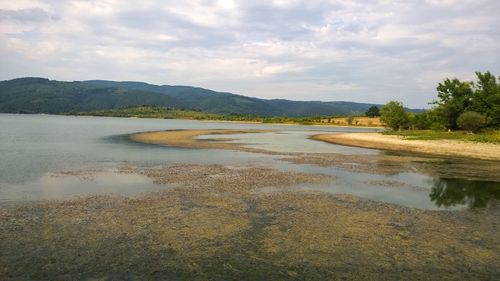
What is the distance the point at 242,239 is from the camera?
14438 mm

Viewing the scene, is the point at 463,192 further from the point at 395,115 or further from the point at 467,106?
the point at 395,115

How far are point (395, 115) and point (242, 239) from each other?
89921 mm

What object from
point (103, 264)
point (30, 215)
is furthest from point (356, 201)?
point (30, 215)

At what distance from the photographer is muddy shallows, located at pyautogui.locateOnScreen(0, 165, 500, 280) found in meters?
11.5

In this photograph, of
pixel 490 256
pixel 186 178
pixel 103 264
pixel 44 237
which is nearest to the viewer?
pixel 103 264

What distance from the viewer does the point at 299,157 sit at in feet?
141

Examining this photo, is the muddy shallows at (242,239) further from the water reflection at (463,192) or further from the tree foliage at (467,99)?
the tree foliage at (467,99)

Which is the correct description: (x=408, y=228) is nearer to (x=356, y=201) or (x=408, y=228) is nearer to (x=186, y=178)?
(x=356, y=201)

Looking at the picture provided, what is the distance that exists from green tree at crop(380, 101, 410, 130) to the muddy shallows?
8002cm

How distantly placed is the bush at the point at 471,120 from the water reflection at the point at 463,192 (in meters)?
45.2

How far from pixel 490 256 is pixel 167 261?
1081 cm

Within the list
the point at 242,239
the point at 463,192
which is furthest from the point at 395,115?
the point at 242,239

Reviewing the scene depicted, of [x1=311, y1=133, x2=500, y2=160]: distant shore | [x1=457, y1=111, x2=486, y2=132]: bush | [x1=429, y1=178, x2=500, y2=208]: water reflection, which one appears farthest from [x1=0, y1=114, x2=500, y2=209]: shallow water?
[x1=457, y1=111, x2=486, y2=132]: bush

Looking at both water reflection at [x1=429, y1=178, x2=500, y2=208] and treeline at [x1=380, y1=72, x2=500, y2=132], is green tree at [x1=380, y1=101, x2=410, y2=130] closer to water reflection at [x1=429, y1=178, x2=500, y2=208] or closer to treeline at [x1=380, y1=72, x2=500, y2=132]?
treeline at [x1=380, y1=72, x2=500, y2=132]
